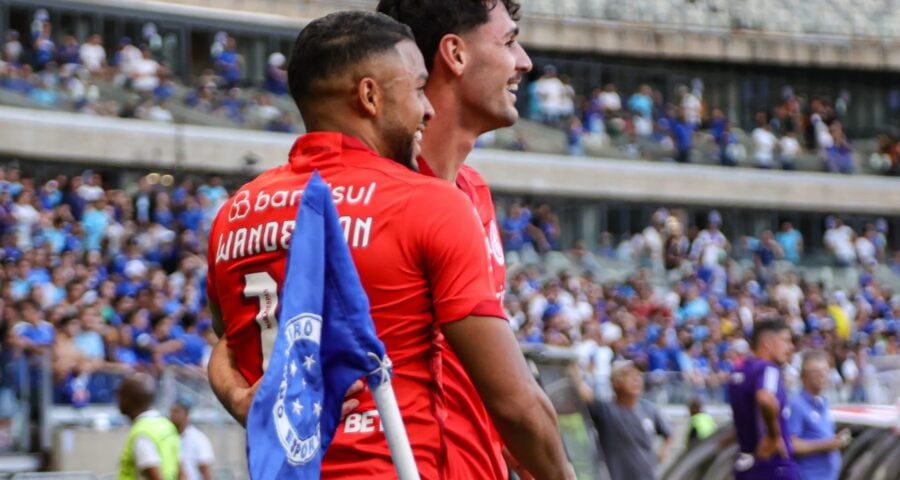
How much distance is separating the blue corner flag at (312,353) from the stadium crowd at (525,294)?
8648 millimetres

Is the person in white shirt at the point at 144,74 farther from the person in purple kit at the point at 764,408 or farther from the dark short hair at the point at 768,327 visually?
the dark short hair at the point at 768,327

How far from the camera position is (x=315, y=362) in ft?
11.2

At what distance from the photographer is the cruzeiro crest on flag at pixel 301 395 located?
3359 mm

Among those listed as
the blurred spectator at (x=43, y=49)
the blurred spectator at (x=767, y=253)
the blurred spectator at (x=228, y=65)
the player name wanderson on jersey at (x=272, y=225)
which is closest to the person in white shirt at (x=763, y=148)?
the blurred spectator at (x=767, y=253)

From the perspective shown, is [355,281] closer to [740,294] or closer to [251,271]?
[251,271]

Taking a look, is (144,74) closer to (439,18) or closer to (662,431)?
(662,431)

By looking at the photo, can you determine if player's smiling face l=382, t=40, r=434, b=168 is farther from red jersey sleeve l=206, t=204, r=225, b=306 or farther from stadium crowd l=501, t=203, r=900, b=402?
stadium crowd l=501, t=203, r=900, b=402

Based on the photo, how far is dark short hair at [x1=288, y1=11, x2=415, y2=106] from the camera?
3779 millimetres

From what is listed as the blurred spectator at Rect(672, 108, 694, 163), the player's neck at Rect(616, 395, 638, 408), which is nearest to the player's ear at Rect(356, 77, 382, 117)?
the player's neck at Rect(616, 395, 638, 408)

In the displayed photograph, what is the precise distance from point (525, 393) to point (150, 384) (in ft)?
23.1

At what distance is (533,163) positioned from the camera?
35625 millimetres

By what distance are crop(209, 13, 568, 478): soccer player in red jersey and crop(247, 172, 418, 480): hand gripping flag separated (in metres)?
0.18

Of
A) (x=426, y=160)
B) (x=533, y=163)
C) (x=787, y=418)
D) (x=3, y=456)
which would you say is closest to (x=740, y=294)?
(x=533, y=163)

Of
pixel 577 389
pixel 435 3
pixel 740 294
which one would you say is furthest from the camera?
pixel 740 294
